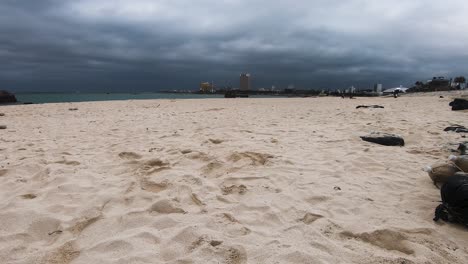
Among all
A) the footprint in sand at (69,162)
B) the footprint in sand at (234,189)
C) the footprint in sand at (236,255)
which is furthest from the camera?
the footprint in sand at (69,162)

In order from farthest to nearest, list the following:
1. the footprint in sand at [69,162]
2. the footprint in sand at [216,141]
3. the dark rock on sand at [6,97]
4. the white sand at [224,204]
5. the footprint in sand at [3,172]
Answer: the dark rock on sand at [6,97] < the footprint in sand at [216,141] < the footprint in sand at [69,162] < the footprint in sand at [3,172] < the white sand at [224,204]

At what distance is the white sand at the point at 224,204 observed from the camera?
2037 mm

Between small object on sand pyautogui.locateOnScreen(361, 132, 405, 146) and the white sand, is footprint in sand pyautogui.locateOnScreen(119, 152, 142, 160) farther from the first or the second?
small object on sand pyautogui.locateOnScreen(361, 132, 405, 146)

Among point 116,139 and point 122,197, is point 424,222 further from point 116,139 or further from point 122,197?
point 116,139

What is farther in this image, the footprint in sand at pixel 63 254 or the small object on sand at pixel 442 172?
the small object on sand at pixel 442 172

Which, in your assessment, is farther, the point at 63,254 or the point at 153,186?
the point at 153,186

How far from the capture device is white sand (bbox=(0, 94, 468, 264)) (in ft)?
6.68

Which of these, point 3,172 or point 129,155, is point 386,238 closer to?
point 129,155

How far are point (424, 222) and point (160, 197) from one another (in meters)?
2.30

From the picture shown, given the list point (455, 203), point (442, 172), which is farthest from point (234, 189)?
point (442, 172)

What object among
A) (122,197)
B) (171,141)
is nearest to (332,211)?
(122,197)

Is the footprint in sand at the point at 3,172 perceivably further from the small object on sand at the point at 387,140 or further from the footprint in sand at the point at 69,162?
the small object on sand at the point at 387,140

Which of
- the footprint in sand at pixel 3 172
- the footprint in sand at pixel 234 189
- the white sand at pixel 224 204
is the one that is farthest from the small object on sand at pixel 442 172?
the footprint in sand at pixel 3 172

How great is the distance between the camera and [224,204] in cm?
274
